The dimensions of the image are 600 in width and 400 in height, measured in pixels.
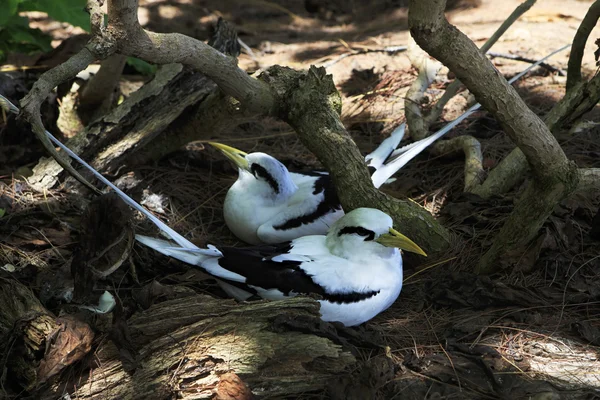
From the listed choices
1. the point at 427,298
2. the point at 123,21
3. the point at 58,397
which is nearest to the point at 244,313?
the point at 58,397

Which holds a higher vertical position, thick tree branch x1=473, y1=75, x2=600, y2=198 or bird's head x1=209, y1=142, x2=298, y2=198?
thick tree branch x1=473, y1=75, x2=600, y2=198

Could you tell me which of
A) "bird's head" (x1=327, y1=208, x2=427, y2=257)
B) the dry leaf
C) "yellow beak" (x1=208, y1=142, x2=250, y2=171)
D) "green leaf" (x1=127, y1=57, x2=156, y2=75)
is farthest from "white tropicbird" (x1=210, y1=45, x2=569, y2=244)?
"green leaf" (x1=127, y1=57, x2=156, y2=75)

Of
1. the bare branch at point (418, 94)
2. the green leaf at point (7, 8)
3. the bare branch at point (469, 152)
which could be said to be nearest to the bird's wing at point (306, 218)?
the bare branch at point (469, 152)

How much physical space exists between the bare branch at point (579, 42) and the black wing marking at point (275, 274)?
236 cm

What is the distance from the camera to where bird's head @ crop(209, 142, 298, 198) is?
4840 millimetres

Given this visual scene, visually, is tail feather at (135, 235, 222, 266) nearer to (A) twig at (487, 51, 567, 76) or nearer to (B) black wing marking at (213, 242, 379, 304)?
(B) black wing marking at (213, 242, 379, 304)

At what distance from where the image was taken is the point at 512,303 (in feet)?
12.8

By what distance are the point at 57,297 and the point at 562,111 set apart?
3.49 meters

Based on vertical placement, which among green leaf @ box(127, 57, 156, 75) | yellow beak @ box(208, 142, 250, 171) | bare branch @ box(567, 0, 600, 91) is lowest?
green leaf @ box(127, 57, 156, 75)

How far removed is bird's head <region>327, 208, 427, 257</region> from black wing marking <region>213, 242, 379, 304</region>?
0.31 metres

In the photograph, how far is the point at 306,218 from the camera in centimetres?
468

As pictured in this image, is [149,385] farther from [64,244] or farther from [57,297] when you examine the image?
[64,244]

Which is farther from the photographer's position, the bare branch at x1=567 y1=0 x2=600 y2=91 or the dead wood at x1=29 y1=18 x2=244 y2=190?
the dead wood at x1=29 y1=18 x2=244 y2=190

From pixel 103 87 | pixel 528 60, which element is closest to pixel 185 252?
pixel 103 87
